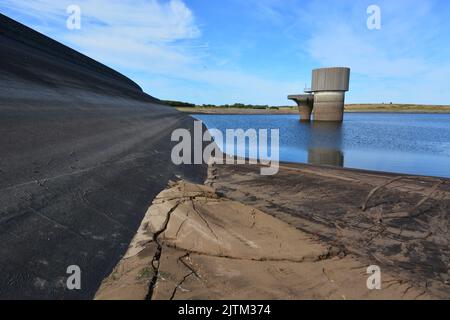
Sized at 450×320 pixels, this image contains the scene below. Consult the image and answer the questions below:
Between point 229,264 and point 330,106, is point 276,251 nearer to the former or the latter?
point 229,264

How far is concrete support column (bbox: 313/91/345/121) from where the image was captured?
50625 millimetres

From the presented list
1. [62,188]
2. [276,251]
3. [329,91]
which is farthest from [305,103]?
[62,188]

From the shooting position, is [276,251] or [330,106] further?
[330,106]

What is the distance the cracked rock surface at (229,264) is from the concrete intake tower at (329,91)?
49680 mm

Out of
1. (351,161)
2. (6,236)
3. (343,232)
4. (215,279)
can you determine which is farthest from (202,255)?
(351,161)

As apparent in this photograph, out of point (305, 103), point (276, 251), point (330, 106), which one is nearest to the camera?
point (276, 251)

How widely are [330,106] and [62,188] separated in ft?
168

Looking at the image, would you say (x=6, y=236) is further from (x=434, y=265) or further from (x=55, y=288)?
(x=434, y=265)

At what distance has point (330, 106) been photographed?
50938mm

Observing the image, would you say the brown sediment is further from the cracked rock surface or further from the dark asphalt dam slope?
the dark asphalt dam slope

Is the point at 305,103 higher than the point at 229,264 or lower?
higher

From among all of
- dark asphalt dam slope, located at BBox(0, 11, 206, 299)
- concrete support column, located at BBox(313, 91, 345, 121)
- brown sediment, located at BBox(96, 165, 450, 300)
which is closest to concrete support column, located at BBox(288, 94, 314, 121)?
concrete support column, located at BBox(313, 91, 345, 121)

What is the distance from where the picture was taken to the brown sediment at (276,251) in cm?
304
